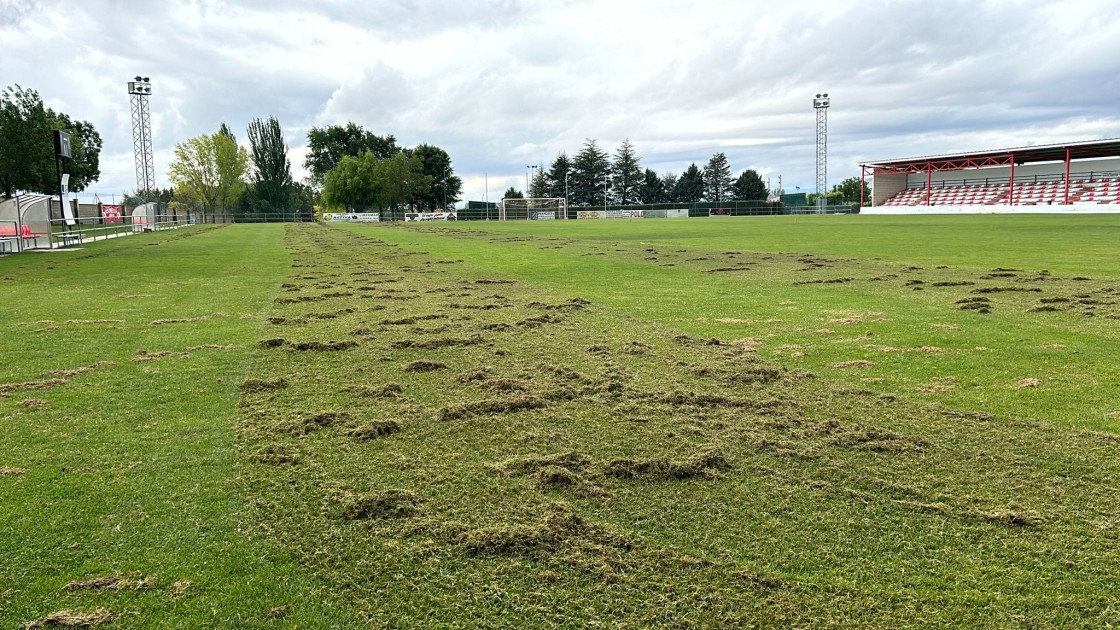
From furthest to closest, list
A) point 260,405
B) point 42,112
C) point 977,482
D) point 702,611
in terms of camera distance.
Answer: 1. point 42,112
2. point 260,405
3. point 977,482
4. point 702,611

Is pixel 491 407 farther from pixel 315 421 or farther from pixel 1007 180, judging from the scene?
pixel 1007 180

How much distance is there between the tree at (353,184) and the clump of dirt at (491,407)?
8521cm

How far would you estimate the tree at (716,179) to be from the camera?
110562 millimetres

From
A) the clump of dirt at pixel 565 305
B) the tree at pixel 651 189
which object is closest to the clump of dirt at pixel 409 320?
the clump of dirt at pixel 565 305

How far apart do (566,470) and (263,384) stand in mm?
2888

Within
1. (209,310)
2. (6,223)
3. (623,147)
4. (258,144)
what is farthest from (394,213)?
(209,310)

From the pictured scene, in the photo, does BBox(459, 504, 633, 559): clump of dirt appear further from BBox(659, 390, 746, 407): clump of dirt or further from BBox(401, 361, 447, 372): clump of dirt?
BBox(401, 361, 447, 372): clump of dirt

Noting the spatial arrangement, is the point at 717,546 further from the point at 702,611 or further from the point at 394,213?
the point at 394,213

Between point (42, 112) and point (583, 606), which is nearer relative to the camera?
point (583, 606)

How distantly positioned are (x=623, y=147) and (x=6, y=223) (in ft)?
310

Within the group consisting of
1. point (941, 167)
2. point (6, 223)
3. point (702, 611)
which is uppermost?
point (941, 167)

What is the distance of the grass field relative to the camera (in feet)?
8.51

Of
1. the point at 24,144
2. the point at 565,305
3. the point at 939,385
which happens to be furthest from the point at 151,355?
the point at 24,144

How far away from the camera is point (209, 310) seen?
30.8 feet
